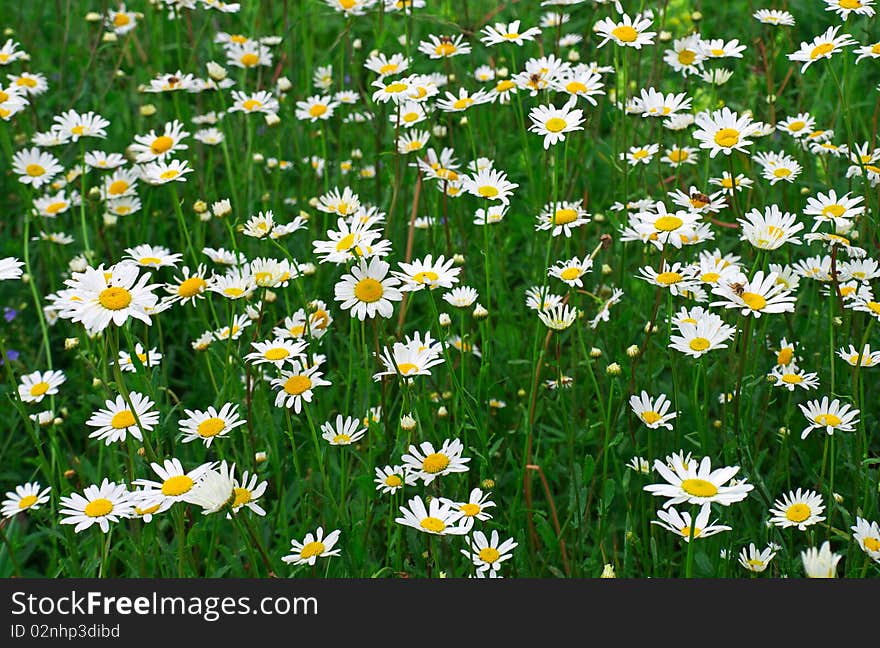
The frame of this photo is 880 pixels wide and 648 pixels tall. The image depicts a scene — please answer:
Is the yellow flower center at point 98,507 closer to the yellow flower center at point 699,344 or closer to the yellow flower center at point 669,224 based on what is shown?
the yellow flower center at point 699,344

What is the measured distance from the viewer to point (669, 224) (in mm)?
2385

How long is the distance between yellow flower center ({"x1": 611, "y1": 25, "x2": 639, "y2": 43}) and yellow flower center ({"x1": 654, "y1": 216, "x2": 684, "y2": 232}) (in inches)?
21.7

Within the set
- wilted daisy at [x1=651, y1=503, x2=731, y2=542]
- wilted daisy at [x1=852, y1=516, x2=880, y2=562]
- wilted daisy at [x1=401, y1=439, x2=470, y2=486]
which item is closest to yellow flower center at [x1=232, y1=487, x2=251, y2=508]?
wilted daisy at [x1=401, y1=439, x2=470, y2=486]

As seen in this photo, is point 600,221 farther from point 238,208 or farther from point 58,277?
point 58,277

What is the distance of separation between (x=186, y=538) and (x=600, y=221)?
1.53 metres

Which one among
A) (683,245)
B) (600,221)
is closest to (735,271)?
(683,245)

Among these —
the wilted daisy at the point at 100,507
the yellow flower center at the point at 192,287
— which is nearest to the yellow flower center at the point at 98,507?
the wilted daisy at the point at 100,507

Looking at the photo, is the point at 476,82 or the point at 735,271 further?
the point at 476,82

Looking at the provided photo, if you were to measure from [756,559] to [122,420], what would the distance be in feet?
4.50

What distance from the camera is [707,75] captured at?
3092mm

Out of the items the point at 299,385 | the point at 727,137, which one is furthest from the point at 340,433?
the point at 727,137

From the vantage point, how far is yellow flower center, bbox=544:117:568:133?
8.14 ft

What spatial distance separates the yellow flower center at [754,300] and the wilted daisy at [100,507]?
1261mm

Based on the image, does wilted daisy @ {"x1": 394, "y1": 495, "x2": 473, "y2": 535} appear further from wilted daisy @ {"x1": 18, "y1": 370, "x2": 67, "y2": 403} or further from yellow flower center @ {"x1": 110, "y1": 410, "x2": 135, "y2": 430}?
wilted daisy @ {"x1": 18, "y1": 370, "x2": 67, "y2": 403}
